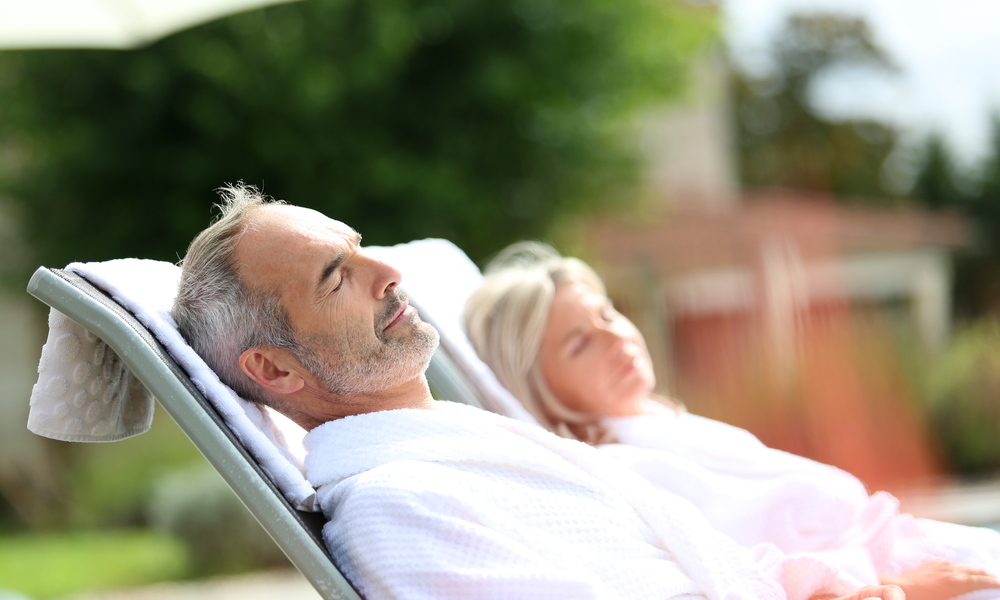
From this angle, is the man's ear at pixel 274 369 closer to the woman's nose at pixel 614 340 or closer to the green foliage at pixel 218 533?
the woman's nose at pixel 614 340

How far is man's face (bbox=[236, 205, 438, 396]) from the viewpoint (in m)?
1.98

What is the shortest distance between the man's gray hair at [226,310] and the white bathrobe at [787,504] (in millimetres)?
1047

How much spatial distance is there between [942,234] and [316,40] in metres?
15.7

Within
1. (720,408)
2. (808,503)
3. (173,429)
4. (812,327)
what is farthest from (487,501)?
(173,429)

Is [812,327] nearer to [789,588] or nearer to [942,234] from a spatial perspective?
[789,588]

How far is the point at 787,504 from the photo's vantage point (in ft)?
7.88

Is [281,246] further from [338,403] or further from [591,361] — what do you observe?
[591,361]

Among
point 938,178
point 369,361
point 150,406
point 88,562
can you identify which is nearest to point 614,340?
point 369,361

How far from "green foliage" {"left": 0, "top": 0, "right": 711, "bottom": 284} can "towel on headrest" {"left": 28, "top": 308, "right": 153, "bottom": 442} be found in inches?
238

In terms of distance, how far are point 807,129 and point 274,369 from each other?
3175 centimetres

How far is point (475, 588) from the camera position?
1.55m

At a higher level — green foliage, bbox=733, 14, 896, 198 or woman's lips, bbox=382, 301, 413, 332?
woman's lips, bbox=382, 301, 413, 332

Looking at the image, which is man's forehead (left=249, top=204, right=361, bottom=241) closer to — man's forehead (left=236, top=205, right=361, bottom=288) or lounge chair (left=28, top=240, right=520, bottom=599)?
man's forehead (left=236, top=205, right=361, bottom=288)

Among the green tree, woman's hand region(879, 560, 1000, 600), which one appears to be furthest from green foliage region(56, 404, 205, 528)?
the green tree
